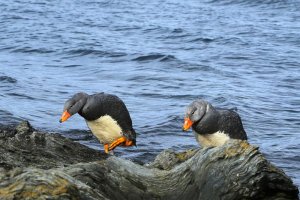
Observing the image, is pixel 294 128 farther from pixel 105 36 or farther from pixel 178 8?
pixel 178 8

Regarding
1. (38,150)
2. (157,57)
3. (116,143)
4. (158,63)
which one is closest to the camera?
(38,150)

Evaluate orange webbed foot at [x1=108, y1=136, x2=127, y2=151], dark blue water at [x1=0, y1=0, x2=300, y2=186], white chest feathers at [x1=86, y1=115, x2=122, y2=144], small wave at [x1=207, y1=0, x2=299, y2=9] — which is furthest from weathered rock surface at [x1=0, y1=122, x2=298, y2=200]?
small wave at [x1=207, y1=0, x2=299, y2=9]

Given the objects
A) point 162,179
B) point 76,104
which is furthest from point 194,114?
point 162,179

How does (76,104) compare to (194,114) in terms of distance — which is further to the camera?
(76,104)

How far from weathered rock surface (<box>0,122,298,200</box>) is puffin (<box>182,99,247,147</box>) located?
2846mm

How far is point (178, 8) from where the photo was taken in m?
29.2

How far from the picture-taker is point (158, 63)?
20891 millimetres

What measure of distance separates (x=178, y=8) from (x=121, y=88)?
12.4 meters

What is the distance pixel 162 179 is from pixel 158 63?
47.6 ft

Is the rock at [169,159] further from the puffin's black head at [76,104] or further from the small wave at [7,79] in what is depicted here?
the small wave at [7,79]

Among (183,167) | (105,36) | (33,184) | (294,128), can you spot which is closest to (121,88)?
(294,128)

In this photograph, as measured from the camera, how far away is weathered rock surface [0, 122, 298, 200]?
497 centimetres

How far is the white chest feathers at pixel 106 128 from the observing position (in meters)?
10.4

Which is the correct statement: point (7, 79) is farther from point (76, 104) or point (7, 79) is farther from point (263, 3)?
point (263, 3)
